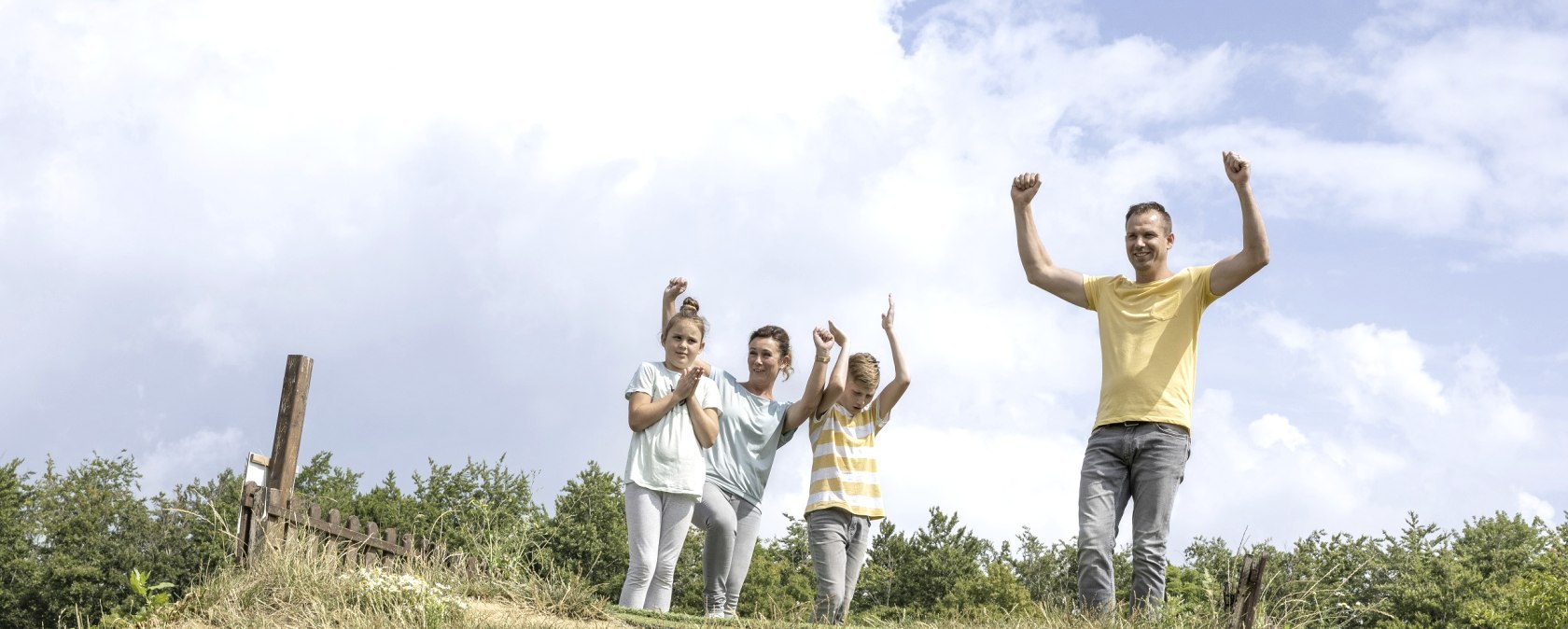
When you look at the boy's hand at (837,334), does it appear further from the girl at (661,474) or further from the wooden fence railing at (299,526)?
the wooden fence railing at (299,526)

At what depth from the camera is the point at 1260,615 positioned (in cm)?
550

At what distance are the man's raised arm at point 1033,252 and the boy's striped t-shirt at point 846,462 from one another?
1363 mm

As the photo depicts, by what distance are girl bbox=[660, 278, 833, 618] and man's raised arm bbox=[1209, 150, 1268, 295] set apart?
2.29 meters

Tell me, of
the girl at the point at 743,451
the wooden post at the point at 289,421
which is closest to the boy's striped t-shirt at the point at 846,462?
the girl at the point at 743,451

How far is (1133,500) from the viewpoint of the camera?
5625 mm

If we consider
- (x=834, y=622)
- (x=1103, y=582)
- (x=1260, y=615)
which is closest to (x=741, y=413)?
(x=834, y=622)

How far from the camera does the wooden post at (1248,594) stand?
5223 mm

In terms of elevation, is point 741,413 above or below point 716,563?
above

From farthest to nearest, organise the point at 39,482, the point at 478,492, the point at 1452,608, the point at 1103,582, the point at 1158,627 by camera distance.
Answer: the point at 39,482 < the point at 478,492 < the point at 1452,608 < the point at 1103,582 < the point at 1158,627

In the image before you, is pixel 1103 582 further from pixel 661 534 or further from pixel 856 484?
pixel 661 534

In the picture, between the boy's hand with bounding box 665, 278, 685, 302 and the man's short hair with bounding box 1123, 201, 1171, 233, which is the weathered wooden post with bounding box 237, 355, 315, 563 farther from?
the man's short hair with bounding box 1123, 201, 1171, 233

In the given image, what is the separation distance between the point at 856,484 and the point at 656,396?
1.20 m

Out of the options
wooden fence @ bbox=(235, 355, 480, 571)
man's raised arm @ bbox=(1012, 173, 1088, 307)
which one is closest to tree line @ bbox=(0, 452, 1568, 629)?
wooden fence @ bbox=(235, 355, 480, 571)

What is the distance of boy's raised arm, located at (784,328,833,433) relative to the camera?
705cm
